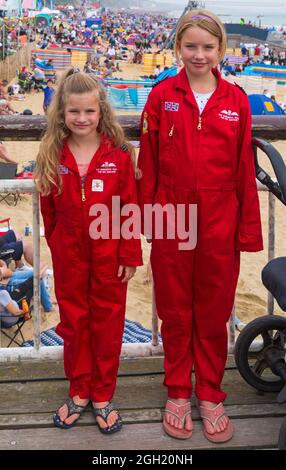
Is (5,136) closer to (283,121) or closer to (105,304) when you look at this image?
(105,304)

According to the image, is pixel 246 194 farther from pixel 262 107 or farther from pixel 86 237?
pixel 262 107

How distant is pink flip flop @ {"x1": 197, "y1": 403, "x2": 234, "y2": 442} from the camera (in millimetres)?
2420

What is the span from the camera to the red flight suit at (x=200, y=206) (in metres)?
2.30

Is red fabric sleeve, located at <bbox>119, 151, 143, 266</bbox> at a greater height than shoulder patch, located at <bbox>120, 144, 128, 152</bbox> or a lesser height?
lesser

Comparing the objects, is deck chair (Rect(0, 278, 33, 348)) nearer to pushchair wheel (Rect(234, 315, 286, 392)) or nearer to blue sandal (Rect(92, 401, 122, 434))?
blue sandal (Rect(92, 401, 122, 434))

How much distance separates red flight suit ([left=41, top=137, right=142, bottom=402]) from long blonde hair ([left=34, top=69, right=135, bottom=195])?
0.11 feet

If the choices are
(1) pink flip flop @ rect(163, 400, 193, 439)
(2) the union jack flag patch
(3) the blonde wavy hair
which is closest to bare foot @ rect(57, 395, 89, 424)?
(1) pink flip flop @ rect(163, 400, 193, 439)

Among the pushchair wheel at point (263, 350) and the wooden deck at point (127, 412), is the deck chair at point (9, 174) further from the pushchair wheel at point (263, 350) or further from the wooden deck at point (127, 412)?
the pushchair wheel at point (263, 350)

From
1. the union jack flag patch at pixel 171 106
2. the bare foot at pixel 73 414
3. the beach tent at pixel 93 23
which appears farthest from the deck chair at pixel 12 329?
the beach tent at pixel 93 23

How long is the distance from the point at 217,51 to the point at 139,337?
7.87 feet

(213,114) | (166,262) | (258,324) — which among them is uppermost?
(213,114)

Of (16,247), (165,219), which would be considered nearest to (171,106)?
(165,219)

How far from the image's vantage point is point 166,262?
246 centimetres
